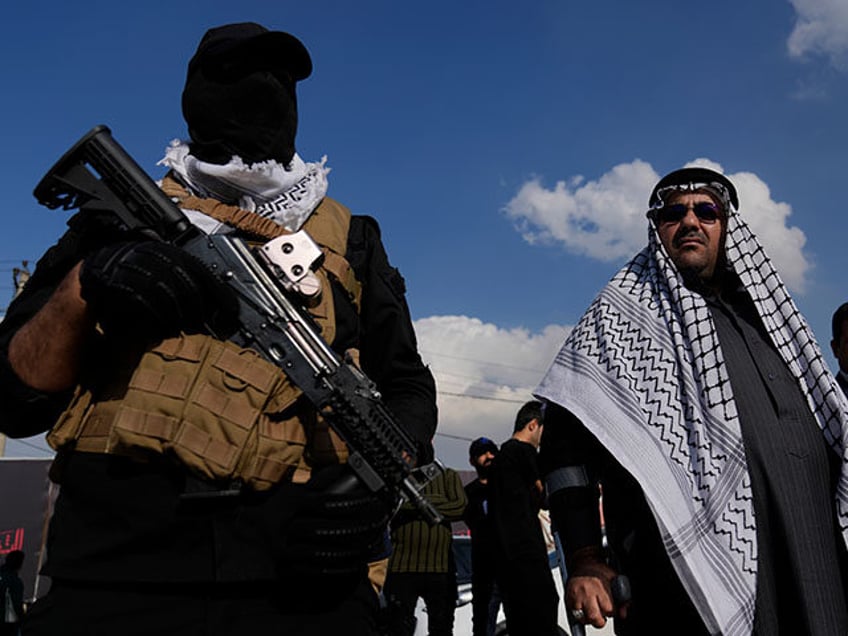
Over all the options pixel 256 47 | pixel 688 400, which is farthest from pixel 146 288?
pixel 688 400

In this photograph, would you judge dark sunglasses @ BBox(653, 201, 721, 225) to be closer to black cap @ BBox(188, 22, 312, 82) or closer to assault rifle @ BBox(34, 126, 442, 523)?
black cap @ BBox(188, 22, 312, 82)

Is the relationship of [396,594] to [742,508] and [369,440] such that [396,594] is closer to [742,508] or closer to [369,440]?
[742,508]

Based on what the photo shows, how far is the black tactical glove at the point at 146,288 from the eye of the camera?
1.46 meters

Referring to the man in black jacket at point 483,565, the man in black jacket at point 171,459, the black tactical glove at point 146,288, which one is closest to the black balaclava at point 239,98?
the man in black jacket at point 171,459

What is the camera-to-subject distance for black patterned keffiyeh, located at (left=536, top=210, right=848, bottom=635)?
82.9 inches

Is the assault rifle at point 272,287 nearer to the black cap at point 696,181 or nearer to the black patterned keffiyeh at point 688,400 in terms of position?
the black patterned keffiyeh at point 688,400

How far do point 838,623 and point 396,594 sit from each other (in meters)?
4.14

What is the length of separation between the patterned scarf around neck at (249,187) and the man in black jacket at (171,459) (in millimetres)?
79

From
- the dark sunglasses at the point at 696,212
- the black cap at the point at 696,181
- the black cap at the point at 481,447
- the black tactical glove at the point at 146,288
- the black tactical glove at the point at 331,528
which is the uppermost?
the black cap at the point at 481,447

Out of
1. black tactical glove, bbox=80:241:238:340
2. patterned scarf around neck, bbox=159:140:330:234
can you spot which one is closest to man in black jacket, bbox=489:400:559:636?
patterned scarf around neck, bbox=159:140:330:234

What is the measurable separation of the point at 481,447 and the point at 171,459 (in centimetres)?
515

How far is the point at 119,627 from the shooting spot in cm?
142

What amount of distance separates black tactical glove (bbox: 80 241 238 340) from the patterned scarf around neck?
290 millimetres

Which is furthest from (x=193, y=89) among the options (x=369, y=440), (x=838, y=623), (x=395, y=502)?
(x=838, y=623)
